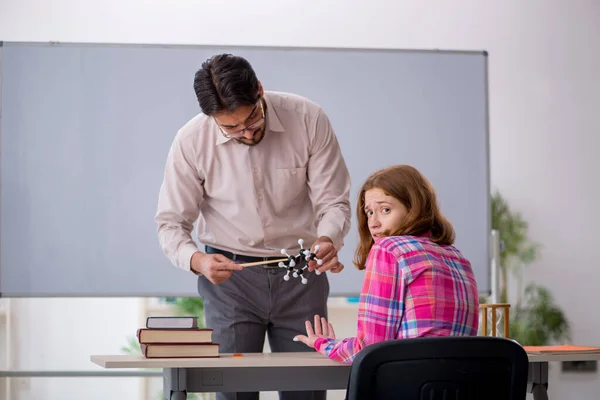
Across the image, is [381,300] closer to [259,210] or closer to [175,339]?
[175,339]

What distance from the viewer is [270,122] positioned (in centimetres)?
269

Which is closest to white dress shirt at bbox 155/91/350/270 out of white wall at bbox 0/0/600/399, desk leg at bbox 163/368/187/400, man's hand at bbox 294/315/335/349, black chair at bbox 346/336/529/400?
man's hand at bbox 294/315/335/349

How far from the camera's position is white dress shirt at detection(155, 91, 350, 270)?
2.69m

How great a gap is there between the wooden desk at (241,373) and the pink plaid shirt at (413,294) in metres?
0.22

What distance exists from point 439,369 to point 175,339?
81 cm

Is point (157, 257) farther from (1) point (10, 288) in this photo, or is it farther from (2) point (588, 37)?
(2) point (588, 37)

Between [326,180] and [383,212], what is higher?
[326,180]

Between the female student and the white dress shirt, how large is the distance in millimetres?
650

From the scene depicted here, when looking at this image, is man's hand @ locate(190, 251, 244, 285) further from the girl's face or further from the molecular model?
the girl's face

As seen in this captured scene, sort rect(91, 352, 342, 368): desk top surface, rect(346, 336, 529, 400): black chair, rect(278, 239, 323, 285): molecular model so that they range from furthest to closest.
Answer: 1. rect(278, 239, 323, 285): molecular model
2. rect(91, 352, 342, 368): desk top surface
3. rect(346, 336, 529, 400): black chair

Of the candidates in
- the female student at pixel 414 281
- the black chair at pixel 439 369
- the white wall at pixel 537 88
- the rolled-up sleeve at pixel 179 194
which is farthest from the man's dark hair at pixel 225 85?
the white wall at pixel 537 88

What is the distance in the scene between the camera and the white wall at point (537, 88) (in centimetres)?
478

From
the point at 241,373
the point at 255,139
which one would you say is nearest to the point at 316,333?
the point at 241,373

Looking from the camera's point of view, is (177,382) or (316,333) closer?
(177,382)
